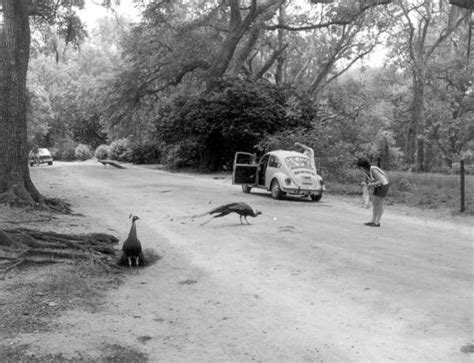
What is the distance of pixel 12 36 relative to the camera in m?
13.3

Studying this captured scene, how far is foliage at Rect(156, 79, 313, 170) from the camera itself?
95.5 feet

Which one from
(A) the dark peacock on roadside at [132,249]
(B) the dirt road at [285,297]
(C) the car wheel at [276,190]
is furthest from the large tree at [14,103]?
(C) the car wheel at [276,190]

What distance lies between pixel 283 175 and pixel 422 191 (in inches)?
200

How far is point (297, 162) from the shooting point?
18.0 m

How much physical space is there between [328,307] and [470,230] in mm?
7564

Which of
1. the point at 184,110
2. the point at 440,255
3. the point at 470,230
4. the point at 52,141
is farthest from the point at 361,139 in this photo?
the point at 52,141

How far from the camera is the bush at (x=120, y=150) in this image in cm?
4986

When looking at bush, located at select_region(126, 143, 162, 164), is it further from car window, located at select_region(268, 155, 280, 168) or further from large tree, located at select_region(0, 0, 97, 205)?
large tree, located at select_region(0, 0, 97, 205)

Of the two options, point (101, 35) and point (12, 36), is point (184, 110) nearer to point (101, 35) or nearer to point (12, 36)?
point (12, 36)

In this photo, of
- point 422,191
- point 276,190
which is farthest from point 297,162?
point 422,191

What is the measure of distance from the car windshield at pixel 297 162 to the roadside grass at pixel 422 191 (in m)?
2.63

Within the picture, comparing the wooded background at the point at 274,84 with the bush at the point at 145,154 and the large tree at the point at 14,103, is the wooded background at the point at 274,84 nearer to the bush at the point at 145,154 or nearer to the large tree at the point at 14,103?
the bush at the point at 145,154

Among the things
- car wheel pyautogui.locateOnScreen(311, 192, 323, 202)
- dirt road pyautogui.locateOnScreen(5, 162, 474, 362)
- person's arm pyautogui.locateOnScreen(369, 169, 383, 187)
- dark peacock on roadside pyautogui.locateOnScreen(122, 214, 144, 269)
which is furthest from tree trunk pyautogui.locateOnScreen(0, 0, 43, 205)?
car wheel pyautogui.locateOnScreen(311, 192, 323, 202)

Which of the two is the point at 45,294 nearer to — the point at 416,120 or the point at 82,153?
the point at 416,120
